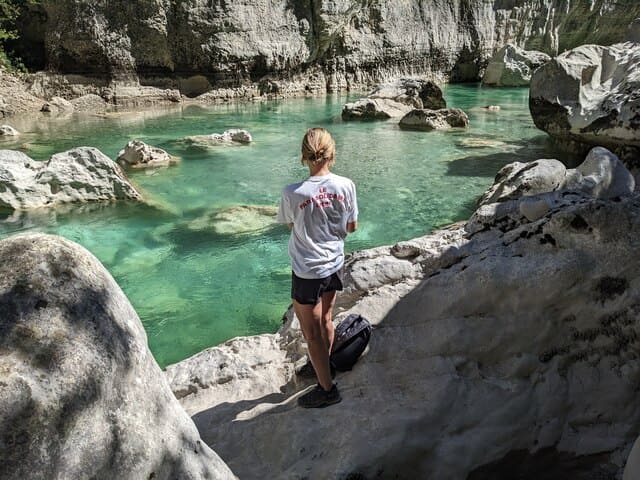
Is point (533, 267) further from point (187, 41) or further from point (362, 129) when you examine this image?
point (187, 41)

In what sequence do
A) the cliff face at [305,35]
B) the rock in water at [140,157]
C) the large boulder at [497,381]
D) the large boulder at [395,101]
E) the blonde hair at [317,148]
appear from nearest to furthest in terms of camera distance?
the large boulder at [497,381] → the blonde hair at [317,148] → the rock in water at [140,157] → the large boulder at [395,101] → the cliff face at [305,35]

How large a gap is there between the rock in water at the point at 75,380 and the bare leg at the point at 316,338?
94 centimetres

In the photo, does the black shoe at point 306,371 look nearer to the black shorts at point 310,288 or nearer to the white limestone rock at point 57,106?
the black shorts at point 310,288

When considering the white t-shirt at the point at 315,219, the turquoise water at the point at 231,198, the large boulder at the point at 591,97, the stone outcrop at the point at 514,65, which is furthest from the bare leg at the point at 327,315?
the stone outcrop at the point at 514,65

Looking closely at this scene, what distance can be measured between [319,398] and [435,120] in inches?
441

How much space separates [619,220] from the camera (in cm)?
224

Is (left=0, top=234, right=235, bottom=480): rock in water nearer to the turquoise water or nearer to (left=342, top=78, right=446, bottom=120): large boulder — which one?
the turquoise water

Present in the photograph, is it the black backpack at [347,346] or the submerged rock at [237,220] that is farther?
the submerged rock at [237,220]

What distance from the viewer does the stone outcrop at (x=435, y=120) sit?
1268cm

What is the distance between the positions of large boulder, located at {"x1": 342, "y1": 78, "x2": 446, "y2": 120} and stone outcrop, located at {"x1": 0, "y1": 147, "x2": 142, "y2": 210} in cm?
782

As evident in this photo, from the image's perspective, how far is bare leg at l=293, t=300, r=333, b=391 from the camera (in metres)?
2.42

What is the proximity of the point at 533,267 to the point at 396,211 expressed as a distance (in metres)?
4.83

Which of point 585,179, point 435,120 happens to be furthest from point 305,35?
point 585,179

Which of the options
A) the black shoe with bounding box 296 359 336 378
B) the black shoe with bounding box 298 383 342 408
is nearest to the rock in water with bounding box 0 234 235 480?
the black shoe with bounding box 298 383 342 408
